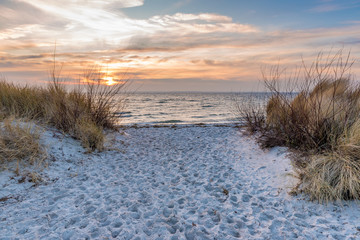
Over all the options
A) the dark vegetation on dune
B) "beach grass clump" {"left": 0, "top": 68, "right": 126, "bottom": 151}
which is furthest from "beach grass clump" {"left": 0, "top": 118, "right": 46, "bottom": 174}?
"beach grass clump" {"left": 0, "top": 68, "right": 126, "bottom": 151}

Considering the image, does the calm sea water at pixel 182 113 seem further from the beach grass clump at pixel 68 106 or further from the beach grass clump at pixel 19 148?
the beach grass clump at pixel 19 148

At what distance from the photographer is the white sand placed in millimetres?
3068

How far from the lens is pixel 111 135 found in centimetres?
824

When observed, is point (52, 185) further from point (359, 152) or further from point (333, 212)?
point (359, 152)

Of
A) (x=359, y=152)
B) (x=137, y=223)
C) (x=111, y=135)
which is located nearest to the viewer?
(x=137, y=223)

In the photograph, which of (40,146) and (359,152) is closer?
(359,152)

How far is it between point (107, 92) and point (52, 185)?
14.3 feet

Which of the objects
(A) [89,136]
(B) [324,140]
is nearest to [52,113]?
(A) [89,136]

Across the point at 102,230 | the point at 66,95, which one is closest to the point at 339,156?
the point at 102,230

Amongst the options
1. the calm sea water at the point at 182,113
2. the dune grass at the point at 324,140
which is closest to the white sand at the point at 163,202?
the dune grass at the point at 324,140

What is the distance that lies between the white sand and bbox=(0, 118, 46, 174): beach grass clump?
1.04 feet

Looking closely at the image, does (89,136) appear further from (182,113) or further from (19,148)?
(182,113)

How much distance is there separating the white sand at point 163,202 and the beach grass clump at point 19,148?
0.32m

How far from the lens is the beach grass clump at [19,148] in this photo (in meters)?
4.64
